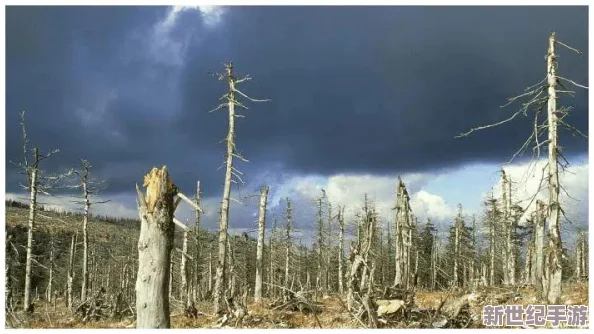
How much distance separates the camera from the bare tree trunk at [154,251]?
9.12 meters

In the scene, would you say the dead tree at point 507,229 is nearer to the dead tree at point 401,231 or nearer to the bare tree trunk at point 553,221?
Answer: the dead tree at point 401,231

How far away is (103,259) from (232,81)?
241 ft

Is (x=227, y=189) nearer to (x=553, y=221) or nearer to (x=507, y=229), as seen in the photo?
(x=553, y=221)

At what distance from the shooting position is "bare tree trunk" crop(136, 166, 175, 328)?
A: 29.9 ft

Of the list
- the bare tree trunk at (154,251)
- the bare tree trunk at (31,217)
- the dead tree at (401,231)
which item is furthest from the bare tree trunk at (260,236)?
the bare tree trunk at (154,251)

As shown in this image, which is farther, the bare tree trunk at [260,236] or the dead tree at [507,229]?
the dead tree at [507,229]

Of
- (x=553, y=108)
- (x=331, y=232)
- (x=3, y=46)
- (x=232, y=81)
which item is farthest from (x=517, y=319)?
(x=331, y=232)

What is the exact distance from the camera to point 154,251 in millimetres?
9109

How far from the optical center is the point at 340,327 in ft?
49.1

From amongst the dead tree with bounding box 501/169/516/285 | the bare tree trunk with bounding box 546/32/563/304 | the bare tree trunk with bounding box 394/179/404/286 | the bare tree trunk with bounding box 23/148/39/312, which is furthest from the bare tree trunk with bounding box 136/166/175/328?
the dead tree with bounding box 501/169/516/285

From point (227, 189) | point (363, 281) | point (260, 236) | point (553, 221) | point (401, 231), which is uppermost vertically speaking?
point (227, 189)

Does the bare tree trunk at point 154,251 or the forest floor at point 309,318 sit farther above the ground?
the bare tree trunk at point 154,251

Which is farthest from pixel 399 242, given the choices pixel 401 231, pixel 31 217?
pixel 31 217

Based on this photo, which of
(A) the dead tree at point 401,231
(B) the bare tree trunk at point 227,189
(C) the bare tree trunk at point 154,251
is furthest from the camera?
(A) the dead tree at point 401,231
